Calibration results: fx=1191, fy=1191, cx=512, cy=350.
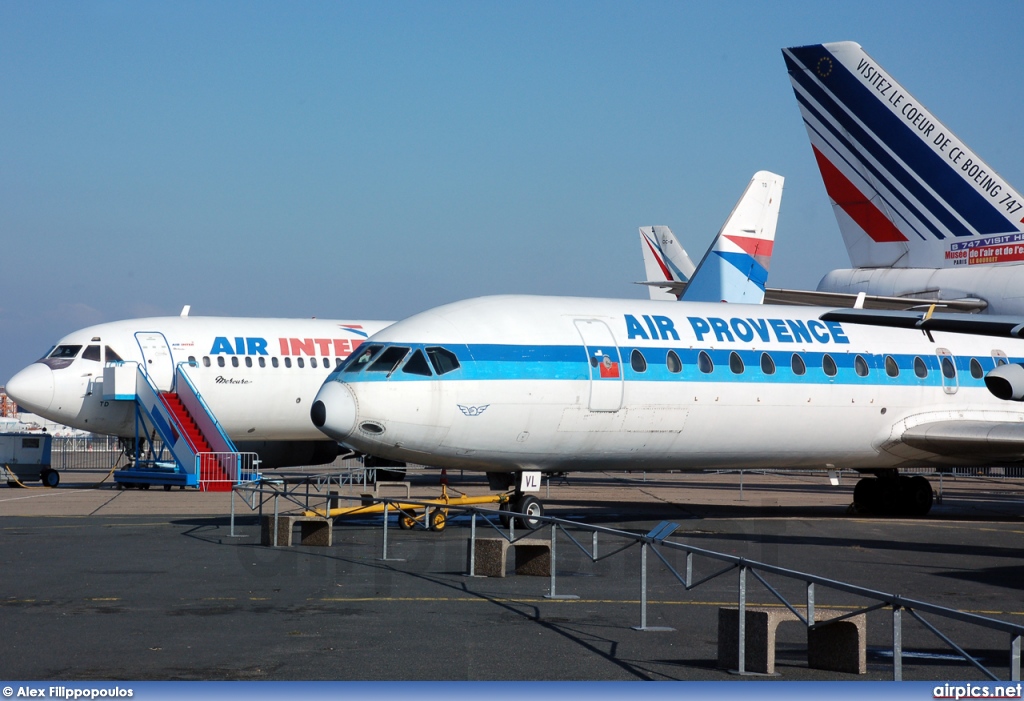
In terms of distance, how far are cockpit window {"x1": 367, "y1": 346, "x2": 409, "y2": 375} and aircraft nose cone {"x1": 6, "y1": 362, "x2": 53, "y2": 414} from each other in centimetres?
1495

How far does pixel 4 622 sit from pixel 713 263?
27.1m

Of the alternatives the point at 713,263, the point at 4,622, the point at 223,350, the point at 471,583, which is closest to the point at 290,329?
the point at 223,350

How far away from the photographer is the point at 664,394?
800 inches

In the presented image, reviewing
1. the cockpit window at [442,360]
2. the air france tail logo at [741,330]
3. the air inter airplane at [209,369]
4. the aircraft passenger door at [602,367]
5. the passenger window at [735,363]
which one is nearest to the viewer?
the cockpit window at [442,360]

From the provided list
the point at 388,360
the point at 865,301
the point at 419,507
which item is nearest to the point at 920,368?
the point at 865,301

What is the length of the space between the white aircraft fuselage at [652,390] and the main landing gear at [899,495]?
136 centimetres

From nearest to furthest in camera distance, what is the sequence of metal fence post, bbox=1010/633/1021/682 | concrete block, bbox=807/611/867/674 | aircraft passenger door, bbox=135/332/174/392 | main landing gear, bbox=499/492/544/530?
metal fence post, bbox=1010/633/1021/682
concrete block, bbox=807/611/867/674
main landing gear, bbox=499/492/544/530
aircraft passenger door, bbox=135/332/174/392

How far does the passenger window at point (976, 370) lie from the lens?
24.5 meters

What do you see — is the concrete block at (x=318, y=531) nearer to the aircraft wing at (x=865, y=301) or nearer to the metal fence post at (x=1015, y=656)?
the metal fence post at (x=1015, y=656)

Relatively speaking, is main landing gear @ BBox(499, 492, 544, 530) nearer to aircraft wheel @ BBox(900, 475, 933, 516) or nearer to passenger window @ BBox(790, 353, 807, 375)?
passenger window @ BBox(790, 353, 807, 375)
